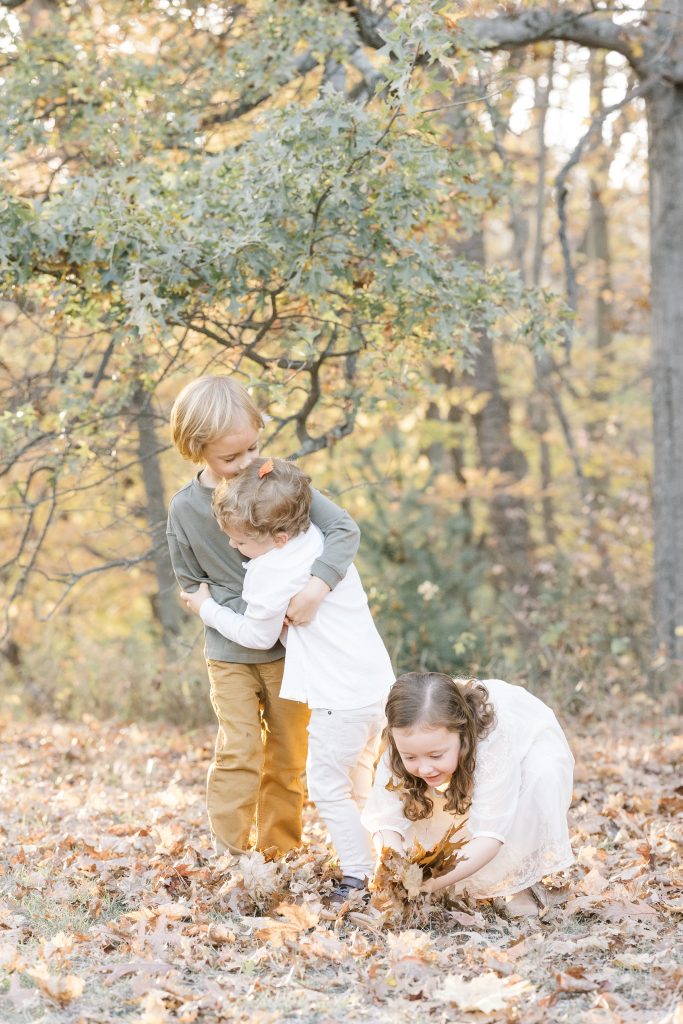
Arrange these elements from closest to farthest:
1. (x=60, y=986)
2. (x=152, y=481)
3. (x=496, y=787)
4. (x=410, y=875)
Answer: (x=60, y=986), (x=410, y=875), (x=496, y=787), (x=152, y=481)

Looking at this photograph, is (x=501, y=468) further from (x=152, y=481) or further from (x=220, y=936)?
(x=220, y=936)

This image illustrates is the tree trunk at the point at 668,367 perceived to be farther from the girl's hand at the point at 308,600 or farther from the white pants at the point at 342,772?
the girl's hand at the point at 308,600

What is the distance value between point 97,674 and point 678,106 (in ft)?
20.8

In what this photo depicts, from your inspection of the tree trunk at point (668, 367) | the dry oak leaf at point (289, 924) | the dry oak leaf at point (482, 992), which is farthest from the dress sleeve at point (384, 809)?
the tree trunk at point (668, 367)

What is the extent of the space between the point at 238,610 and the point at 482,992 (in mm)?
1651

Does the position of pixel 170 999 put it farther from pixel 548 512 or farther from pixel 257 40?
pixel 548 512

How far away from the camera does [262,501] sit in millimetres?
3785

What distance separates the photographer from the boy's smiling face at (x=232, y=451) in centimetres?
385

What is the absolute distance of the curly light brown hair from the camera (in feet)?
12.4

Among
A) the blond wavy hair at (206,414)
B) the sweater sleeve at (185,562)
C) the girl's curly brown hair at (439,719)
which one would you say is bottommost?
the girl's curly brown hair at (439,719)

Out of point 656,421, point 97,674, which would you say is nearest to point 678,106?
point 656,421

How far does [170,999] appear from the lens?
2.92 metres

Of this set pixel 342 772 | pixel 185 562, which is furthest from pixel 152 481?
pixel 342 772

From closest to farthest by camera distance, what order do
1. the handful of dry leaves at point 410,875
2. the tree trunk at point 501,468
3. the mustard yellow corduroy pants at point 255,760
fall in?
the handful of dry leaves at point 410,875
the mustard yellow corduroy pants at point 255,760
the tree trunk at point 501,468
